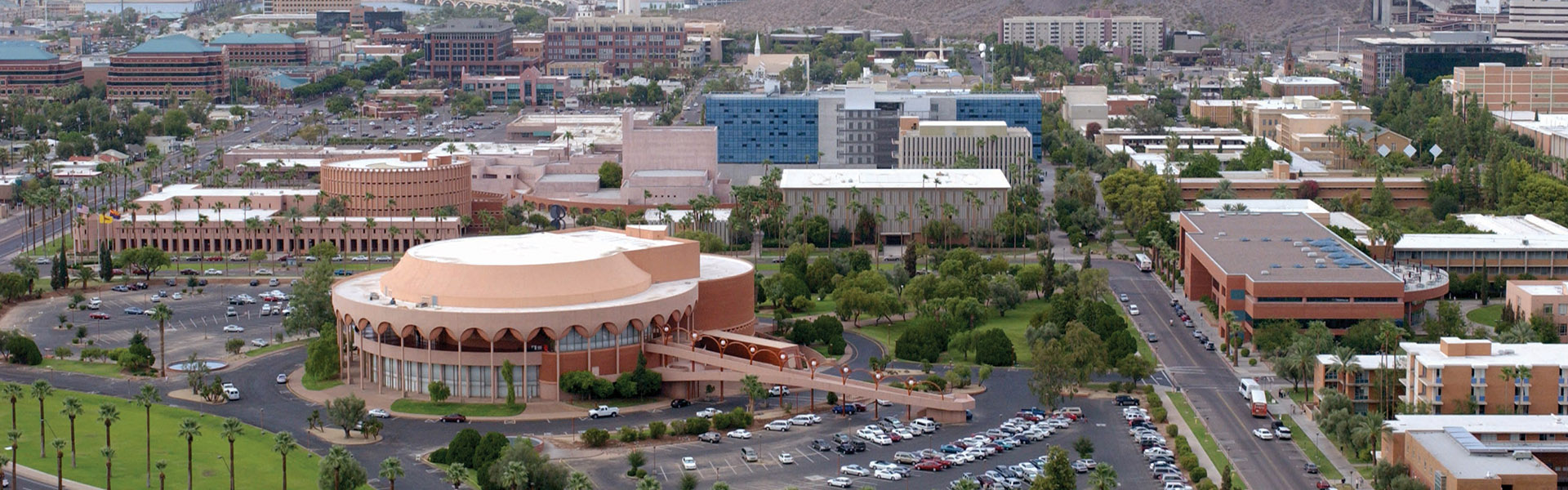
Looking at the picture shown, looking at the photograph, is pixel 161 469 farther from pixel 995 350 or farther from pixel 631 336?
pixel 995 350

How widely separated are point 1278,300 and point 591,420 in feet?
137

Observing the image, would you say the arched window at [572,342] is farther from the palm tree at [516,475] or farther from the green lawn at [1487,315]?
the green lawn at [1487,315]

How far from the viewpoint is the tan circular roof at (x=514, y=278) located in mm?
117812

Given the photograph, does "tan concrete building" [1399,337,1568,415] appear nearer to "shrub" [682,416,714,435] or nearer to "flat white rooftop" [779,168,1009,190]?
"shrub" [682,416,714,435]

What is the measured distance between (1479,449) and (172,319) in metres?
82.9

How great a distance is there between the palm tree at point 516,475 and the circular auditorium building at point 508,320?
23240 millimetres

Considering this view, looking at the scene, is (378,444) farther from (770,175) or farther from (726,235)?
(770,175)

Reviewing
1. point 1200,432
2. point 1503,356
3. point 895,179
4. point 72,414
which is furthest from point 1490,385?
point 895,179

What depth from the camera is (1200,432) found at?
107 meters

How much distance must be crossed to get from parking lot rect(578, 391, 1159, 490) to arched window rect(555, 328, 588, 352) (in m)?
12.0

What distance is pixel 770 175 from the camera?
185125 millimetres

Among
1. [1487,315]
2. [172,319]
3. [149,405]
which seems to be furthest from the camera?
[172,319]

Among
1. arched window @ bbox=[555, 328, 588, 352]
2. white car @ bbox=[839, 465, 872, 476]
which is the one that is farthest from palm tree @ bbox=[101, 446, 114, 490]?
white car @ bbox=[839, 465, 872, 476]

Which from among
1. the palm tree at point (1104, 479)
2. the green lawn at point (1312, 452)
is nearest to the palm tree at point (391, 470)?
the palm tree at point (1104, 479)
